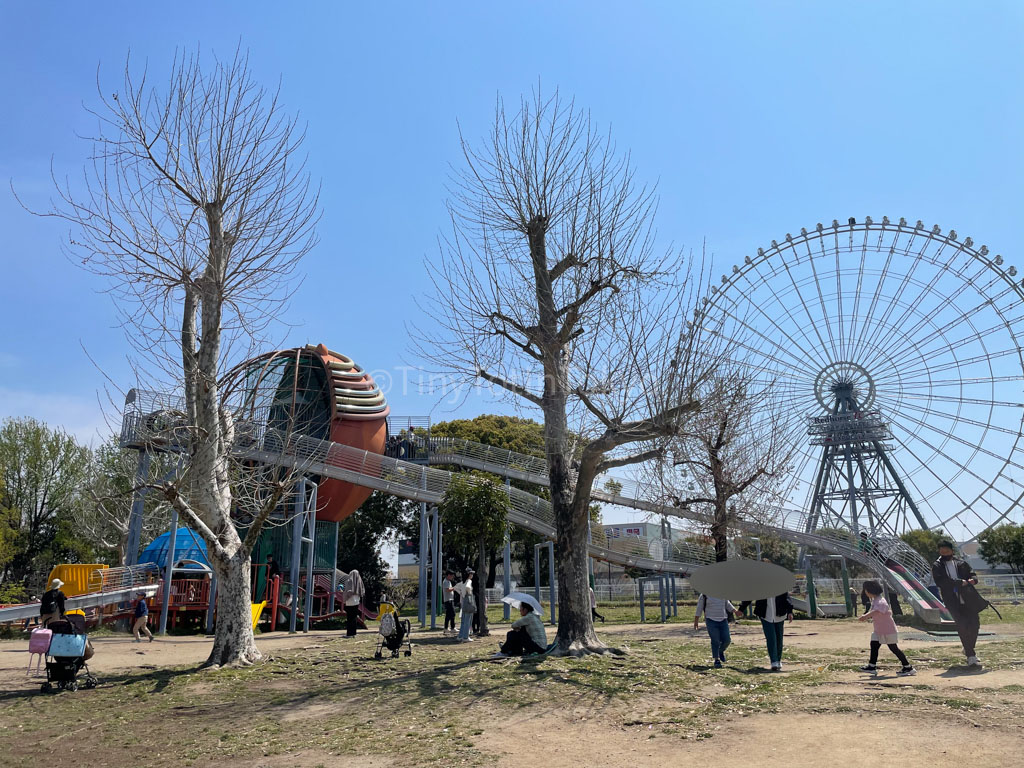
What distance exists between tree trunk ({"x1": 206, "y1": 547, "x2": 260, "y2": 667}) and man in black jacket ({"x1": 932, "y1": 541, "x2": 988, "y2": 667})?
9.38m

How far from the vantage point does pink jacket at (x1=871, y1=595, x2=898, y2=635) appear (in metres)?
9.35

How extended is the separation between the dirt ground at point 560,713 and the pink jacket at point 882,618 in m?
0.50

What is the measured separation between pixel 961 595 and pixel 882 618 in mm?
1012

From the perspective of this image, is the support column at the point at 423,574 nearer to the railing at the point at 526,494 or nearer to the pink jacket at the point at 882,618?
the railing at the point at 526,494

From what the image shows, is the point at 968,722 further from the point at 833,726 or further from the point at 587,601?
the point at 587,601

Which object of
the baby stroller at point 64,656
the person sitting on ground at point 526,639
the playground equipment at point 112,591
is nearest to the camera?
the baby stroller at point 64,656

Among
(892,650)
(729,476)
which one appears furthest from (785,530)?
(892,650)

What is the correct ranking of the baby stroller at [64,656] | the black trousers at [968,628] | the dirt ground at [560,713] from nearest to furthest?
the dirt ground at [560,713] < the black trousers at [968,628] < the baby stroller at [64,656]

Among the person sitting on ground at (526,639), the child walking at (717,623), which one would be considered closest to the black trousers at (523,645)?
the person sitting on ground at (526,639)

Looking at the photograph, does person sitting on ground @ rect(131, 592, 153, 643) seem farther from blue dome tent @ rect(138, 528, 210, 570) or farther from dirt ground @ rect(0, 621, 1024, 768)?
dirt ground @ rect(0, 621, 1024, 768)

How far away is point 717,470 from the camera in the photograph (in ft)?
69.6

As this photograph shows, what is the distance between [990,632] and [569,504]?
35.1ft

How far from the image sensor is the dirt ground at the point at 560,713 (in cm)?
576

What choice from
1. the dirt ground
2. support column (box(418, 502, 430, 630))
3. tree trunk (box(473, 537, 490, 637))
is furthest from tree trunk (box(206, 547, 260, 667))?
support column (box(418, 502, 430, 630))
